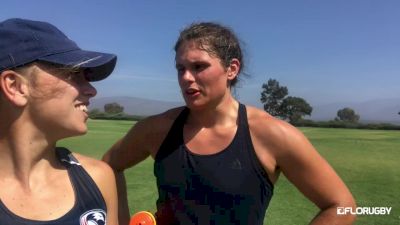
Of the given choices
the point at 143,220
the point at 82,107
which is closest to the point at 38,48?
the point at 82,107

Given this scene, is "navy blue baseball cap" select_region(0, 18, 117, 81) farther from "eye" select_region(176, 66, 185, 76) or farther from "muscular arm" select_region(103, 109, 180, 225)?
"muscular arm" select_region(103, 109, 180, 225)

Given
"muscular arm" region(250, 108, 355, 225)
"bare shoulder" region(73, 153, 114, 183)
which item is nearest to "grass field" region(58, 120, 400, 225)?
"muscular arm" region(250, 108, 355, 225)

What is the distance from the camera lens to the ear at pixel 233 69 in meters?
2.99

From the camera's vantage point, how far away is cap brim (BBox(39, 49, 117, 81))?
1.86 metres

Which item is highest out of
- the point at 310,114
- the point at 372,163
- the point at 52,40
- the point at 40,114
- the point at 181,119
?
the point at 52,40

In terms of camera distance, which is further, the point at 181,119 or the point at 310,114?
A: the point at 310,114

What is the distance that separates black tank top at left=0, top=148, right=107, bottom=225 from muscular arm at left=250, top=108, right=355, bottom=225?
1.09 meters

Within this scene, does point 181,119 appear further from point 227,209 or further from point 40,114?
point 40,114

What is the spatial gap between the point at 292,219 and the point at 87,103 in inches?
196

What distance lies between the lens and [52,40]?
6.18 ft

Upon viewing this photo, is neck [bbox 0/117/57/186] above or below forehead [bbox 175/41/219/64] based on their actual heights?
below

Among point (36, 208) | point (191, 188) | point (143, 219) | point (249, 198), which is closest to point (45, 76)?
point (36, 208)

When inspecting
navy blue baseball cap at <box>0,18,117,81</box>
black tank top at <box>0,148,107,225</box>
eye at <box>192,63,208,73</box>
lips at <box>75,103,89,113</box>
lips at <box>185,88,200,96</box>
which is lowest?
black tank top at <box>0,148,107,225</box>

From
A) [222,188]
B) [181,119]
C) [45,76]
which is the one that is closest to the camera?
[45,76]
